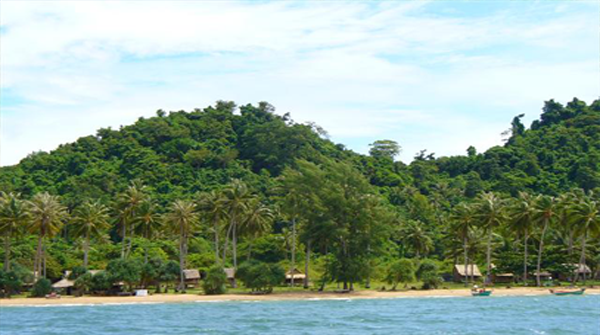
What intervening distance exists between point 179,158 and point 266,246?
66.9 metres

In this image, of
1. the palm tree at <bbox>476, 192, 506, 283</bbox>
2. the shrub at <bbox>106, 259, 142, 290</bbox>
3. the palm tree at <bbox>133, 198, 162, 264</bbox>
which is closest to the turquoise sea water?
the shrub at <bbox>106, 259, 142, 290</bbox>

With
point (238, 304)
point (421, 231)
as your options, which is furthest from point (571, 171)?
point (238, 304)

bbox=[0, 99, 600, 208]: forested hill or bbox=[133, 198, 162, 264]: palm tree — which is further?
bbox=[0, 99, 600, 208]: forested hill

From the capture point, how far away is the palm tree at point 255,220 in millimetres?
109188

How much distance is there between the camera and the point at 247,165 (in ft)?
601

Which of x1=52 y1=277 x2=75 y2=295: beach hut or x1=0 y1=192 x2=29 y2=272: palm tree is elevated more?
x1=0 y1=192 x2=29 y2=272: palm tree

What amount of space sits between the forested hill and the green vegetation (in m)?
0.58

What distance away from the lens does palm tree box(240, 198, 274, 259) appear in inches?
4299

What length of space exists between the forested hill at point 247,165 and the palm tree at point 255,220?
3737 cm

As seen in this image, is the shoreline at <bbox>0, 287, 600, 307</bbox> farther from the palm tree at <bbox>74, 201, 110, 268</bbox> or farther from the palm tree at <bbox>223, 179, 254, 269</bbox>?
the palm tree at <bbox>223, 179, 254, 269</bbox>

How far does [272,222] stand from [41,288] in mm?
41823

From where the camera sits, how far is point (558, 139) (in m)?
191

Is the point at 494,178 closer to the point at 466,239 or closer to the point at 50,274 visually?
the point at 466,239

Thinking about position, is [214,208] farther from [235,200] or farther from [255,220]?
[255,220]
